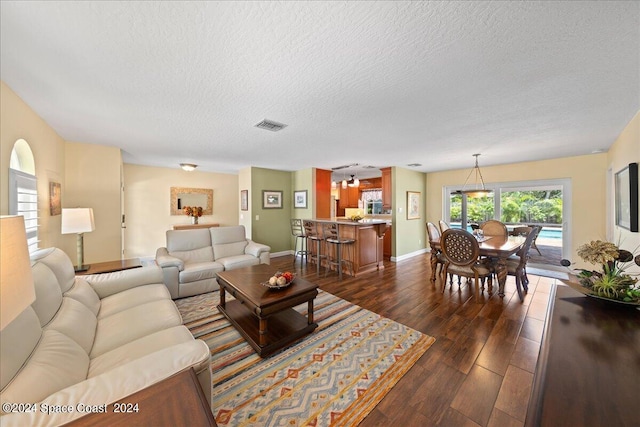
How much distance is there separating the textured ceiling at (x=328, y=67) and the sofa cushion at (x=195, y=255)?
1.92 metres

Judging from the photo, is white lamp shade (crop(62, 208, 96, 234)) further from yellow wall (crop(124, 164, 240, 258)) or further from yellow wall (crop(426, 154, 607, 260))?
yellow wall (crop(426, 154, 607, 260))

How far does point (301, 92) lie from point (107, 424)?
223cm

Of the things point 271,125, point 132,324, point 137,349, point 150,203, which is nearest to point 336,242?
point 271,125

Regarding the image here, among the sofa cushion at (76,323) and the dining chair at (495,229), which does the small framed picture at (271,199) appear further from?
the dining chair at (495,229)

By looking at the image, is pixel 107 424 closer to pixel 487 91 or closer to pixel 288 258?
pixel 487 91

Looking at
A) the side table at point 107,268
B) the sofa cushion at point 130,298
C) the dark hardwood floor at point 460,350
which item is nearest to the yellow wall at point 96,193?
the side table at point 107,268

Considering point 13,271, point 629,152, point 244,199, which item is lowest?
point 13,271

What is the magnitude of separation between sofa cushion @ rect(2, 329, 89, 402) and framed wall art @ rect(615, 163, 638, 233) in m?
4.78

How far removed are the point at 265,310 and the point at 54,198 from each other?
3.35 metres

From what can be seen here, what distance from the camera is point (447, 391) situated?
1.69 metres

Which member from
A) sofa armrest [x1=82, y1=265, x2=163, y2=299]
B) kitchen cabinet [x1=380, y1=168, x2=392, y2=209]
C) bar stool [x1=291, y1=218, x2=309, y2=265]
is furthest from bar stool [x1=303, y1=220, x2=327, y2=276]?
sofa armrest [x1=82, y1=265, x2=163, y2=299]

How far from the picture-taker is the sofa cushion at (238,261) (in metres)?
3.75

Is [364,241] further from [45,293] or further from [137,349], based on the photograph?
[45,293]

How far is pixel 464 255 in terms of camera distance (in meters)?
3.29
